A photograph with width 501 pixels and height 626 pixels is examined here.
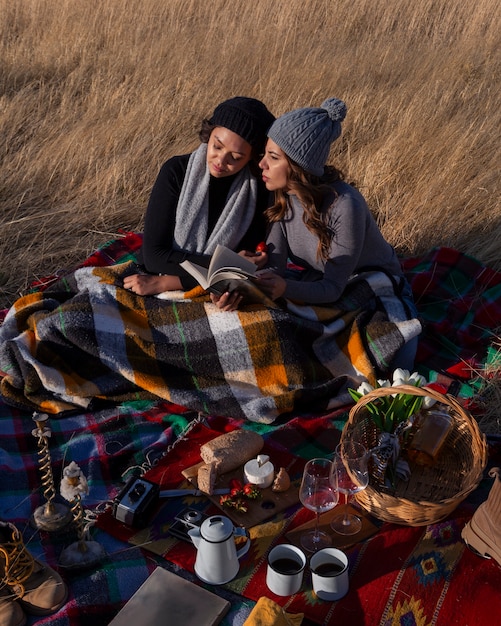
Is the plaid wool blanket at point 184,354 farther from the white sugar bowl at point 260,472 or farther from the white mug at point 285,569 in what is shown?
the white mug at point 285,569

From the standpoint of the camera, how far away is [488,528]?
2.75m

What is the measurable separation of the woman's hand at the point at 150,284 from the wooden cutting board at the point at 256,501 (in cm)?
108

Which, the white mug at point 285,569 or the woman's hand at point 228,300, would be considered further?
the woman's hand at point 228,300

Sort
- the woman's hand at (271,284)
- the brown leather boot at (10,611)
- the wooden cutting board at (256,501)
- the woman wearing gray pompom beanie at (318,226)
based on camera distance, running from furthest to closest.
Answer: the woman's hand at (271,284)
the woman wearing gray pompom beanie at (318,226)
the wooden cutting board at (256,501)
the brown leather boot at (10,611)


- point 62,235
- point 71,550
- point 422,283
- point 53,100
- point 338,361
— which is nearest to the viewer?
point 71,550

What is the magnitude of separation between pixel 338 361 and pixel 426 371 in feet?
1.88

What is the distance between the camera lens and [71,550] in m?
2.83

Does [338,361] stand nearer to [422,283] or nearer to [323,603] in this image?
[422,283]

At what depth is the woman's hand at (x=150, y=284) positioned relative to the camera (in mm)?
3912

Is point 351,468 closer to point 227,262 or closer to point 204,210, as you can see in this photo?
point 227,262

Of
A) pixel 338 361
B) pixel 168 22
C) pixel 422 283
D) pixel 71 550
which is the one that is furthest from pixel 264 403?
pixel 168 22

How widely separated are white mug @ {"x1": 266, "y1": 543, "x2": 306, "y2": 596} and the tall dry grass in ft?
9.73

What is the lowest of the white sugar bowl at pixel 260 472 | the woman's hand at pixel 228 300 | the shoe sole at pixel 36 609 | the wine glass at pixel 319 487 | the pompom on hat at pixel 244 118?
the shoe sole at pixel 36 609

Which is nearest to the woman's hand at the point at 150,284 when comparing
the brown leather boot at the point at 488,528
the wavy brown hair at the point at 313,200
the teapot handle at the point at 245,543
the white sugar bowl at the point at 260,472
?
the wavy brown hair at the point at 313,200
